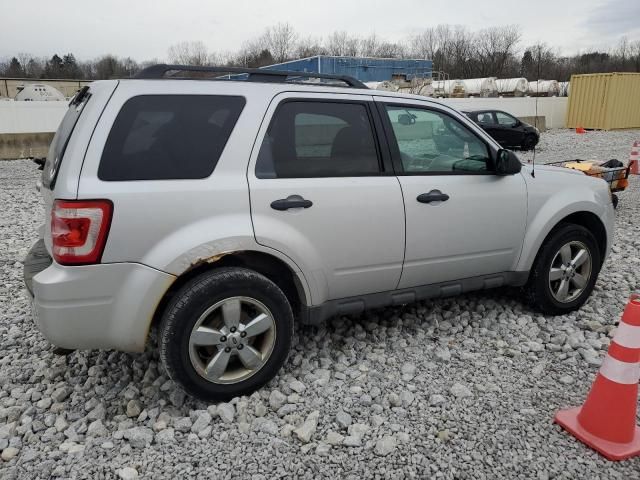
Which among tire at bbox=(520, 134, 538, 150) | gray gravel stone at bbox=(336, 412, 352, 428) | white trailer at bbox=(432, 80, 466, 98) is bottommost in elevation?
tire at bbox=(520, 134, 538, 150)

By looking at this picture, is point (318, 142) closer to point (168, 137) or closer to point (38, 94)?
point (168, 137)

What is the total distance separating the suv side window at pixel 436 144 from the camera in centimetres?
368

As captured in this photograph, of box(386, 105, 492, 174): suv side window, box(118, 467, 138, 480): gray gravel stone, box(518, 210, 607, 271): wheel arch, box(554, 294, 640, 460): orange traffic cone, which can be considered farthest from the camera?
box(518, 210, 607, 271): wheel arch

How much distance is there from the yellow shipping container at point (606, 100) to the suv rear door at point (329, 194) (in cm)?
2682

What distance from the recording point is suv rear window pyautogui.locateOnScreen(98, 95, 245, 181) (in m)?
2.78

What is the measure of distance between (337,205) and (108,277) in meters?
1.37

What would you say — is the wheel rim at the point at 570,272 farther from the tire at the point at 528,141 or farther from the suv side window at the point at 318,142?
the tire at the point at 528,141

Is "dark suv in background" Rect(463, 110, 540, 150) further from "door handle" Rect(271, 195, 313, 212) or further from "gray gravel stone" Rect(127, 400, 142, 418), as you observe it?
"gray gravel stone" Rect(127, 400, 142, 418)

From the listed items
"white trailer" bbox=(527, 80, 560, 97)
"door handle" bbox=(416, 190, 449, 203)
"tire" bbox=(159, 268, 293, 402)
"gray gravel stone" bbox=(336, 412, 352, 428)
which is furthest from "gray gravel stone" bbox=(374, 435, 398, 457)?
"white trailer" bbox=(527, 80, 560, 97)

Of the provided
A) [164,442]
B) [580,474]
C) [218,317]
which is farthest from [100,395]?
[580,474]

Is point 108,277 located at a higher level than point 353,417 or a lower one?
higher

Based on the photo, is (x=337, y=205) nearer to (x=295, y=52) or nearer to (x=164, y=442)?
(x=164, y=442)

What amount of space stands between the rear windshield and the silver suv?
0.02 m

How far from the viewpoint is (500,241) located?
12.9 ft
